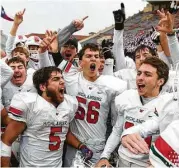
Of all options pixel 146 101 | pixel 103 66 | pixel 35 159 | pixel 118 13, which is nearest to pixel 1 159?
pixel 35 159

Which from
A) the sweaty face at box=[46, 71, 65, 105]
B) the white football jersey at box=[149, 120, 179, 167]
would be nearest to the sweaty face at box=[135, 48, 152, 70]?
the sweaty face at box=[46, 71, 65, 105]

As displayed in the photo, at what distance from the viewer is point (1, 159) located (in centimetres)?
238

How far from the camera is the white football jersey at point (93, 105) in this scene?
2.75 m

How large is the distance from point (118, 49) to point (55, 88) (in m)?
1.14

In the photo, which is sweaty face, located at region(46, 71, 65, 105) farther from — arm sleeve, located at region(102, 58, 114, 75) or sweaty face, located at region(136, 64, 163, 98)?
arm sleeve, located at region(102, 58, 114, 75)

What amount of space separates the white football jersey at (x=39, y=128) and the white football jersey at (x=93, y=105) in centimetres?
22

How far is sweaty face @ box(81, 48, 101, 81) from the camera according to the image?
9.25ft

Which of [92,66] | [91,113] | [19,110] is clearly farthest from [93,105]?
[19,110]

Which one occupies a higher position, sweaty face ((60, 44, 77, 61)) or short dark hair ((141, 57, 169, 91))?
sweaty face ((60, 44, 77, 61))

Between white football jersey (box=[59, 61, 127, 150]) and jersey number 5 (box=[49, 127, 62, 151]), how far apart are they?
287 mm

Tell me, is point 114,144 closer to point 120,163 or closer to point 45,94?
point 120,163

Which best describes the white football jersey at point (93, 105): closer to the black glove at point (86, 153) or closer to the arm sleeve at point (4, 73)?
the black glove at point (86, 153)

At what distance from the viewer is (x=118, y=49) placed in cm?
344

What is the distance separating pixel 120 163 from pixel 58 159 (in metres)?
0.48
